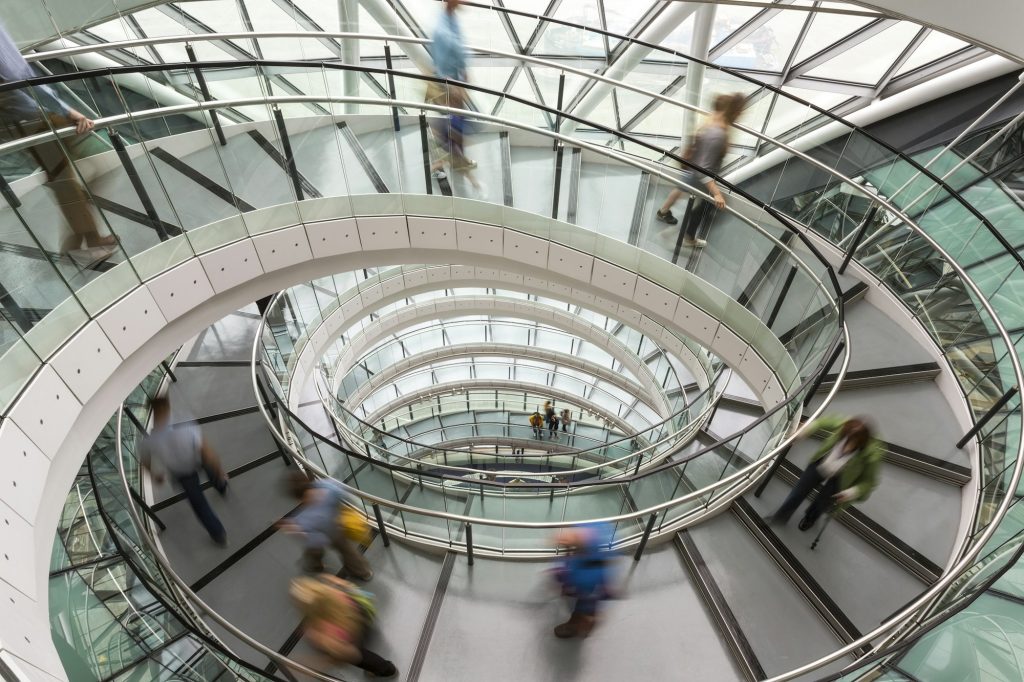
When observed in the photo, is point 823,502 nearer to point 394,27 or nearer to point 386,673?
point 386,673

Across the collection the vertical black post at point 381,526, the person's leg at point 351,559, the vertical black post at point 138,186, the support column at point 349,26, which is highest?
the support column at point 349,26

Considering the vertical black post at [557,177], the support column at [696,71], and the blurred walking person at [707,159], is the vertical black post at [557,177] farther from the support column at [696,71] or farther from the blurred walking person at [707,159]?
the support column at [696,71]

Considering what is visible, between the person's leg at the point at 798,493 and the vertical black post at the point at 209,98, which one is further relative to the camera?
the vertical black post at the point at 209,98

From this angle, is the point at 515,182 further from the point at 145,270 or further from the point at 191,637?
the point at 191,637

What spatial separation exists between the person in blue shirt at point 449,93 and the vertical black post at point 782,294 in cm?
449

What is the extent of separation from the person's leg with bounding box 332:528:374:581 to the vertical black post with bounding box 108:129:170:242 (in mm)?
3922

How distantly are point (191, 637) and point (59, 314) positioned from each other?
123 inches

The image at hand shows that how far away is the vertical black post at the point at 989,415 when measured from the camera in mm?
5184

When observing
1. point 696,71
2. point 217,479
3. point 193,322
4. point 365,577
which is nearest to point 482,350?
point 696,71

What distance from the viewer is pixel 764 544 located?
5707 millimetres

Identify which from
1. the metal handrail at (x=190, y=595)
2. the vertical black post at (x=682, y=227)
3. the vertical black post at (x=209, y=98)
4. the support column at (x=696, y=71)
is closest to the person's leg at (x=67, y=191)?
the vertical black post at (x=209, y=98)

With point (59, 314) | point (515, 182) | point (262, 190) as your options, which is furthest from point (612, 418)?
point (59, 314)

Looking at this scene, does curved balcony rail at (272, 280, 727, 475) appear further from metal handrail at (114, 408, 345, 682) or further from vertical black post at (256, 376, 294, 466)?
metal handrail at (114, 408, 345, 682)

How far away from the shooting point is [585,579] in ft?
16.1
